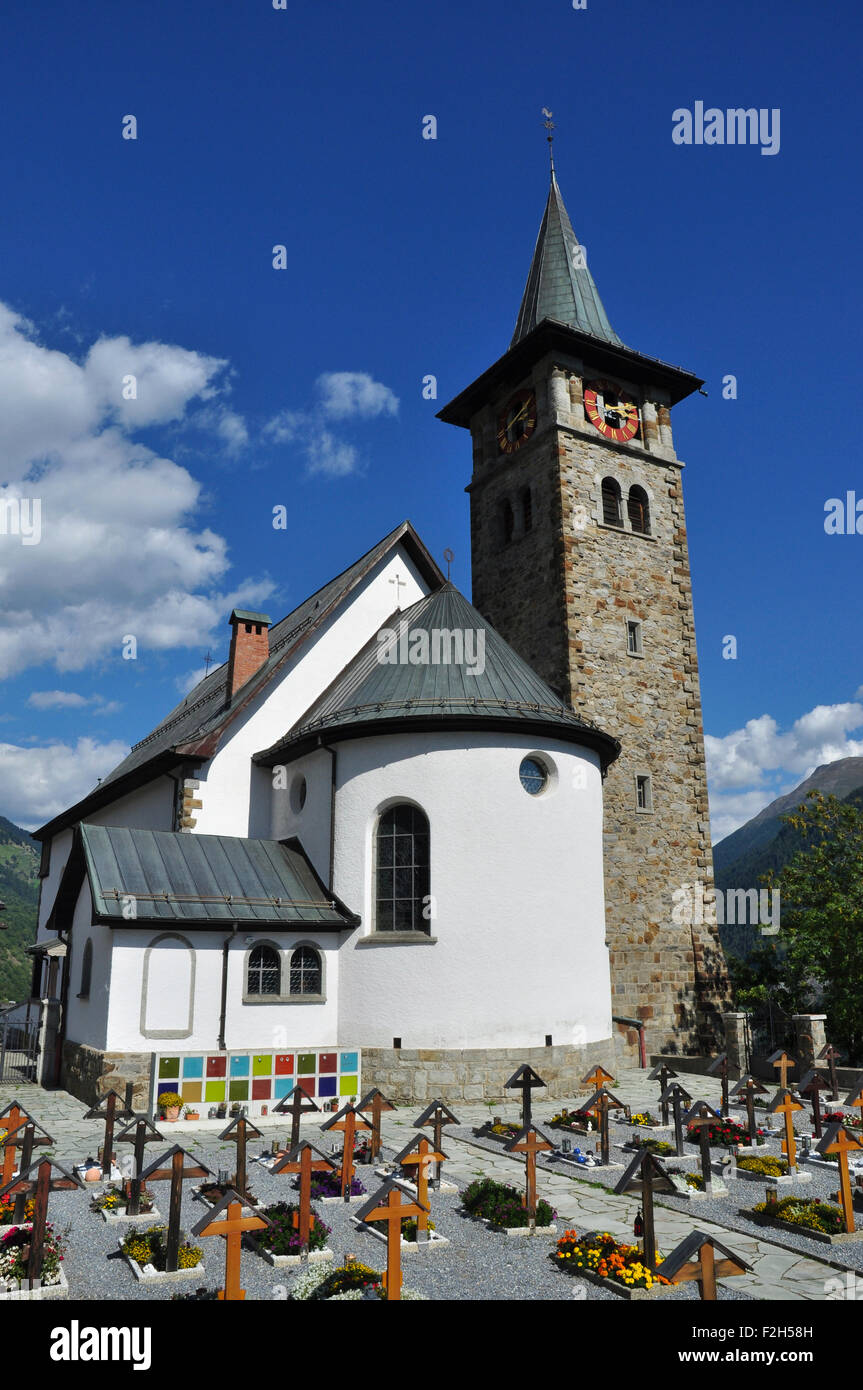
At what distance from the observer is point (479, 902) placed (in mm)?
18516

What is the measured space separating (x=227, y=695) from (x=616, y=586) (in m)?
11.8

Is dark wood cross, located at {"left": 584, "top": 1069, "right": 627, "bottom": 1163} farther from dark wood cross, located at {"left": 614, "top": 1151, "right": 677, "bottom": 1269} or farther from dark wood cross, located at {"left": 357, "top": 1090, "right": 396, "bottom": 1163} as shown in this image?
dark wood cross, located at {"left": 614, "top": 1151, "right": 677, "bottom": 1269}

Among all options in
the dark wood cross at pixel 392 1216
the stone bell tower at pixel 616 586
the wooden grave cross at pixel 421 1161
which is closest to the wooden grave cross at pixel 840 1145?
the wooden grave cross at pixel 421 1161

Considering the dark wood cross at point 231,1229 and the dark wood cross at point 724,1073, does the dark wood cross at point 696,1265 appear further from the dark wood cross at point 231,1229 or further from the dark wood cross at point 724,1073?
the dark wood cross at point 724,1073

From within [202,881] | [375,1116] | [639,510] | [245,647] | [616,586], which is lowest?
[375,1116]

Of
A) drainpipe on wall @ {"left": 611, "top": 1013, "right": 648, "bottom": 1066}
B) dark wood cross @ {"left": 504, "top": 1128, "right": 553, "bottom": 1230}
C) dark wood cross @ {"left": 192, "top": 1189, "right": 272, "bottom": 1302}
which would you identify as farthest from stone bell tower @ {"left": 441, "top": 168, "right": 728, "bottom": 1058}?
dark wood cross @ {"left": 192, "top": 1189, "right": 272, "bottom": 1302}

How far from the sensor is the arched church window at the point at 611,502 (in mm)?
28828

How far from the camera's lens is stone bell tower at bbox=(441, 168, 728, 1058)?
25250 millimetres

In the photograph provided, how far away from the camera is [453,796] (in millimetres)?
19047

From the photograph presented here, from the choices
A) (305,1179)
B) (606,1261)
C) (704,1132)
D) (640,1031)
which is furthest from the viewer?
(640,1031)

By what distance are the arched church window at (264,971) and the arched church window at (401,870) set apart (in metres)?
2.17

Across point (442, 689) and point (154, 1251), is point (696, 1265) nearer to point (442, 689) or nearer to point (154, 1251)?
point (154, 1251)

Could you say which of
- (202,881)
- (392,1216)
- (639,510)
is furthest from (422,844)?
(639,510)

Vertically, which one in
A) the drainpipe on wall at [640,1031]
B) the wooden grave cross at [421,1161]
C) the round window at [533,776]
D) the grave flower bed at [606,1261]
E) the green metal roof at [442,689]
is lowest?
the drainpipe on wall at [640,1031]
